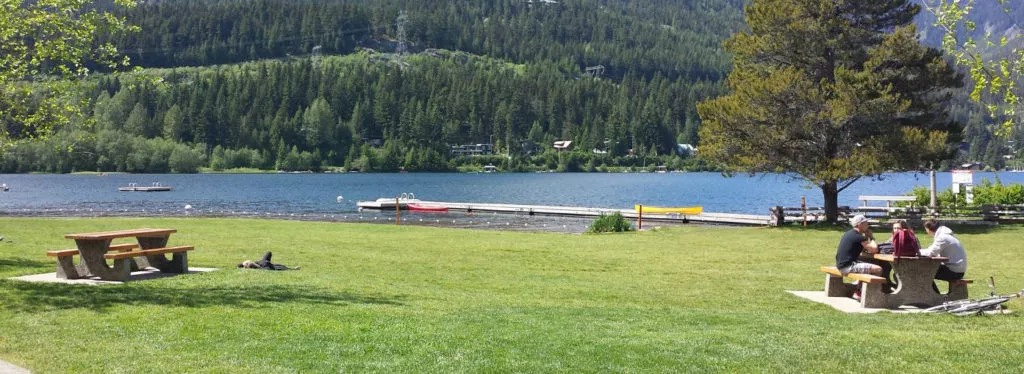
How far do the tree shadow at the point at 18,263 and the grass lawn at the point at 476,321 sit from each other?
0.07ft

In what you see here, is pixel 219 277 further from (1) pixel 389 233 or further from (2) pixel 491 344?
(1) pixel 389 233

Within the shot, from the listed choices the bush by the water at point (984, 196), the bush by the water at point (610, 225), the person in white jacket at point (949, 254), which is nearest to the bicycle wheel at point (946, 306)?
the person in white jacket at point (949, 254)

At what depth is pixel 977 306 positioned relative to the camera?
1173 centimetres

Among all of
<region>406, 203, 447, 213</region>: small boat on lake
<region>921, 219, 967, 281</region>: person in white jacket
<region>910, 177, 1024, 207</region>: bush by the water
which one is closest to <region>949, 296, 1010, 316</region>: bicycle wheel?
<region>921, 219, 967, 281</region>: person in white jacket

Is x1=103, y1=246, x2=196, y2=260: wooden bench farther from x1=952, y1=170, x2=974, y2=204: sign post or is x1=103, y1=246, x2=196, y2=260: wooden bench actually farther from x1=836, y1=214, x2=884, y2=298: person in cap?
x1=952, y1=170, x2=974, y2=204: sign post

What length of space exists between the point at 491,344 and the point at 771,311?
564 centimetres

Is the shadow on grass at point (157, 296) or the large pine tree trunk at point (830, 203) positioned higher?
the large pine tree trunk at point (830, 203)

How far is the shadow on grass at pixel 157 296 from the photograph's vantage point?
11945 millimetres

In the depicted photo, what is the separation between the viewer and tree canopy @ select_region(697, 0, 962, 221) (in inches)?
1368

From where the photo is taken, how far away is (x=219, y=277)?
1538 centimetres

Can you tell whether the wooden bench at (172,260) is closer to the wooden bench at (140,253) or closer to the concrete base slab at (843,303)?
the wooden bench at (140,253)

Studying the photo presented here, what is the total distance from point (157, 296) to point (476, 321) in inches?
209

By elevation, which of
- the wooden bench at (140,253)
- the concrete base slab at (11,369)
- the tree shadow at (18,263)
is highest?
the wooden bench at (140,253)

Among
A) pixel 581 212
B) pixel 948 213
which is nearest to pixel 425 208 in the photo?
pixel 581 212
